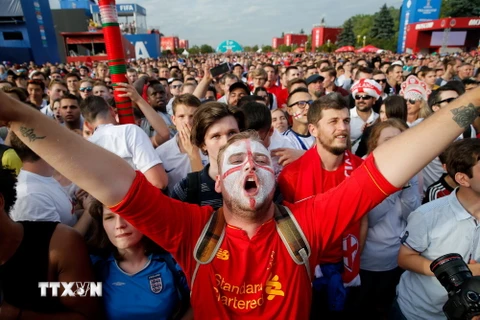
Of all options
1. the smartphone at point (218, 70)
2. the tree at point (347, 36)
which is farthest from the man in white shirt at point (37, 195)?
the tree at point (347, 36)

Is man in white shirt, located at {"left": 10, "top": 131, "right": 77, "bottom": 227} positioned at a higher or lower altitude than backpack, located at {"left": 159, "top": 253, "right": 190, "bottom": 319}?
higher

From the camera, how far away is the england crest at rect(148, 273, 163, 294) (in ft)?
6.14

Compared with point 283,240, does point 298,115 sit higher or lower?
higher

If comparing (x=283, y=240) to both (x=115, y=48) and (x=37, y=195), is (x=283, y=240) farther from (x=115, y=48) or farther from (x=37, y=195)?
(x=115, y=48)

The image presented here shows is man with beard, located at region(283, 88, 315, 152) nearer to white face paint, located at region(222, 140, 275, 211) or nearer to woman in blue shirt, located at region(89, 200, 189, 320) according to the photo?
white face paint, located at region(222, 140, 275, 211)

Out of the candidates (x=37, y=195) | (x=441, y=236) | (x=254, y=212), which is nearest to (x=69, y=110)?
(x=37, y=195)

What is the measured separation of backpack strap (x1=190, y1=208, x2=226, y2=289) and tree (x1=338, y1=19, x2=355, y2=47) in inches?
2561

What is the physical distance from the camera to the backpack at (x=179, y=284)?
1.94m

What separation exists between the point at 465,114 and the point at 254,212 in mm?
1042

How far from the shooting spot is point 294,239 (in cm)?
155

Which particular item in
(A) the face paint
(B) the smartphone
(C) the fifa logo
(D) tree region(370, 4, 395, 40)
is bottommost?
(C) the fifa logo

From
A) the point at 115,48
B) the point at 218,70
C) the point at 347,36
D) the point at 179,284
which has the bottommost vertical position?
the point at 179,284

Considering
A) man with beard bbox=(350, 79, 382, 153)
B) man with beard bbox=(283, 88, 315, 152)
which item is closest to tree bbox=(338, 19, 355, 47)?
man with beard bbox=(350, 79, 382, 153)

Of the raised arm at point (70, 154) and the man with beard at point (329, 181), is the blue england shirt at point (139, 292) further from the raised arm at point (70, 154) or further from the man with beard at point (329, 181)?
the man with beard at point (329, 181)
